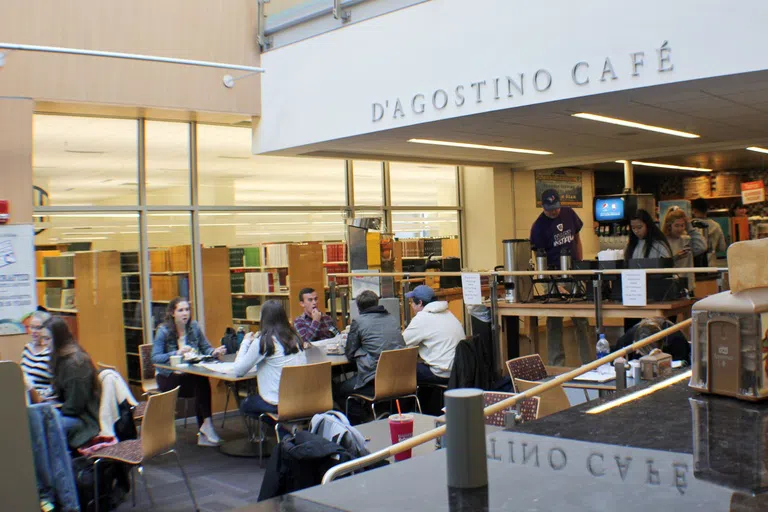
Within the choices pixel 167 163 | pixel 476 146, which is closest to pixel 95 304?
pixel 167 163

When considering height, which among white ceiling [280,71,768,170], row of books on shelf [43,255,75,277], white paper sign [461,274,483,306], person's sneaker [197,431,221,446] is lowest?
person's sneaker [197,431,221,446]

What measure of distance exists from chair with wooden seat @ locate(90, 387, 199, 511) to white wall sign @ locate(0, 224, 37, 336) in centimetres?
272

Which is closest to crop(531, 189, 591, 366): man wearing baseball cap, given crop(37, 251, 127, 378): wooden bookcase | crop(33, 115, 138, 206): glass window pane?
crop(33, 115, 138, 206): glass window pane

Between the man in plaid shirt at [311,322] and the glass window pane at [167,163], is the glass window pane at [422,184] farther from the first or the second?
the man in plaid shirt at [311,322]

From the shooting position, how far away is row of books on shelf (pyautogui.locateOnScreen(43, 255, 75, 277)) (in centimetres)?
794

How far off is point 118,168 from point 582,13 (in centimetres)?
507

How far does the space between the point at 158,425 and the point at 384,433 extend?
156 cm

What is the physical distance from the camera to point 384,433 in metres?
4.50

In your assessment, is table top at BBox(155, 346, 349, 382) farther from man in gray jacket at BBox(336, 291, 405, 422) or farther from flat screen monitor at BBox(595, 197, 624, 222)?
flat screen monitor at BBox(595, 197, 624, 222)

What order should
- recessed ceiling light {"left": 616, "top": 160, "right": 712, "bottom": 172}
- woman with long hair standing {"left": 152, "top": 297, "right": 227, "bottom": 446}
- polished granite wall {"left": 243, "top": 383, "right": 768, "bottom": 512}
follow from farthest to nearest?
recessed ceiling light {"left": 616, "top": 160, "right": 712, "bottom": 172}, woman with long hair standing {"left": 152, "top": 297, "right": 227, "bottom": 446}, polished granite wall {"left": 243, "top": 383, "right": 768, "bottom": 512}

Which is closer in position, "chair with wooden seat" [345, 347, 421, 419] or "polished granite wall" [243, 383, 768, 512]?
"polished granite wall" [243, 383, 768, 512]

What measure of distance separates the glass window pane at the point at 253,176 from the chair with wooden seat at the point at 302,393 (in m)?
3.71

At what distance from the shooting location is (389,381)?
6.58 meters

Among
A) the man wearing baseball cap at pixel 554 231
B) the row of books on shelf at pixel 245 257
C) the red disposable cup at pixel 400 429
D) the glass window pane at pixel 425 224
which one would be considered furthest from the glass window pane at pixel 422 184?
the red disposable cup at pixel 400 429
